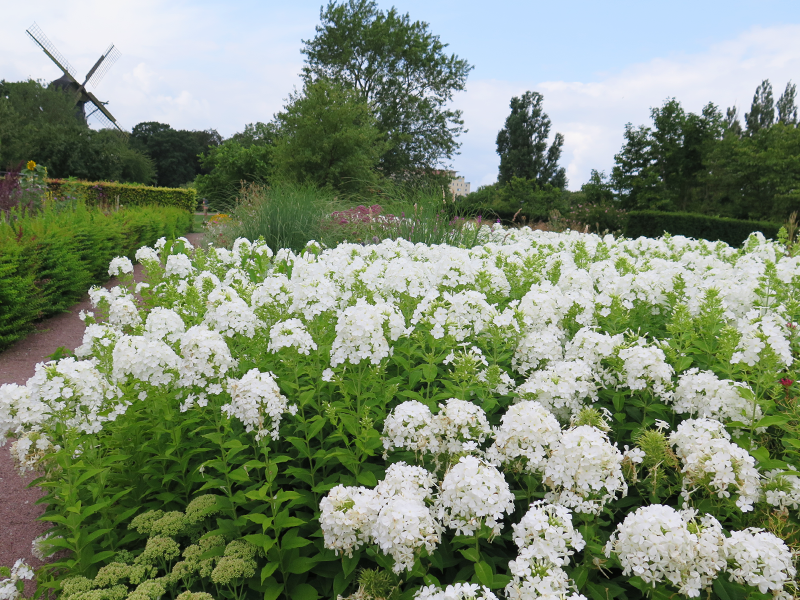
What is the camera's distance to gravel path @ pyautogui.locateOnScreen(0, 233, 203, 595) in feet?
12.7

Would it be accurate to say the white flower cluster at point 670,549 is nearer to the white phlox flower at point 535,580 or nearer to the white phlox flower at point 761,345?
the white phlox flower at point 535,580

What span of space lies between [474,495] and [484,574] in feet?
1.30

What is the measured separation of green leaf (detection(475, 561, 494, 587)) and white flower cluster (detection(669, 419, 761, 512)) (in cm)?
102

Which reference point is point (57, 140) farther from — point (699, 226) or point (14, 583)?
point (14, 583)

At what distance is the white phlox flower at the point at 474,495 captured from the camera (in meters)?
2.02

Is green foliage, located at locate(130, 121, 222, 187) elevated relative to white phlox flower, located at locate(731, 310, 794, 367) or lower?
elevated

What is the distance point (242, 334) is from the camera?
11.2 ft

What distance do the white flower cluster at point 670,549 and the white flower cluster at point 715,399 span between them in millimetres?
1041

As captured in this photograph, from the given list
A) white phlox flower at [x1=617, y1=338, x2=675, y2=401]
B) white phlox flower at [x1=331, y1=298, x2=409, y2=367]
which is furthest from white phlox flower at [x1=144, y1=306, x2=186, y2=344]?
white phlox flower at [x1=617, y1=338, x2=675, y2=401]

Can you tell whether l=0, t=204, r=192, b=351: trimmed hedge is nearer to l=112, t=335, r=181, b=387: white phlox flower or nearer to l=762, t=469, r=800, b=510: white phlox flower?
l=112, t=335, r=181, b=387: white phlox flower

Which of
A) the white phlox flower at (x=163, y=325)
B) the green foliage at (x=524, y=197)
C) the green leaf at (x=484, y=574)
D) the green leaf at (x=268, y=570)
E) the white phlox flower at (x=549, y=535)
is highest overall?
the green foliage at (x=524, y=197)

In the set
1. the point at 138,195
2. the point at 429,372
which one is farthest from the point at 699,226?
the point at 138,195

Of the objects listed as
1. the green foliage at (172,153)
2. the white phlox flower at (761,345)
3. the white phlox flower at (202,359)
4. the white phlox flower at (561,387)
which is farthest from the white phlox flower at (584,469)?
the green foliage at (172,153)

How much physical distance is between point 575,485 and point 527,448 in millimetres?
266
